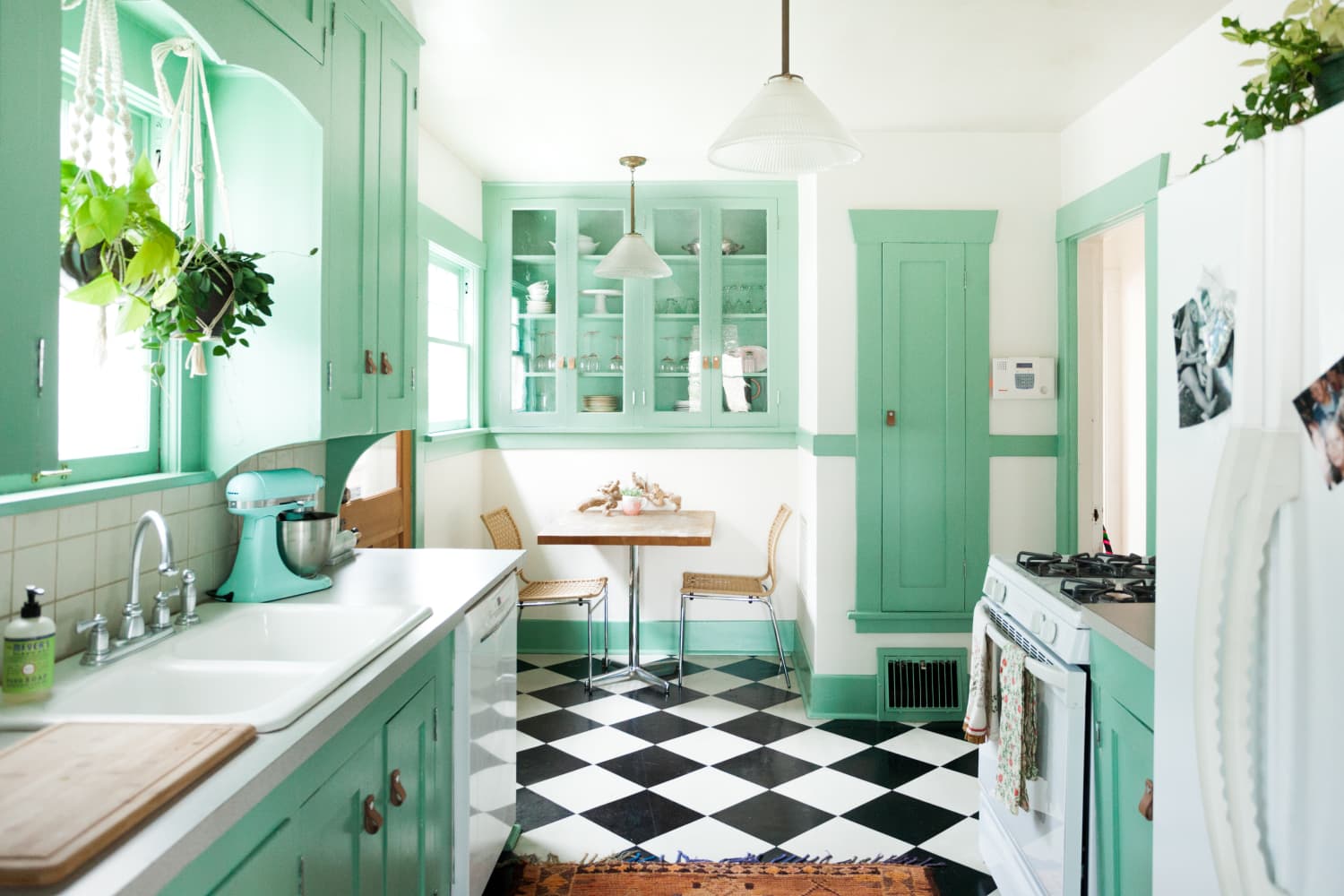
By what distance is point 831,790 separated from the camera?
121 inches

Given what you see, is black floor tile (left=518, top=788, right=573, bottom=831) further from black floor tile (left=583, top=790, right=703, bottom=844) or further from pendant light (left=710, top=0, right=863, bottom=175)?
pendant light (left=710, top=0, right=863, bottom=175)

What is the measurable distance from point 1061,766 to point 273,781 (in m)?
1.70

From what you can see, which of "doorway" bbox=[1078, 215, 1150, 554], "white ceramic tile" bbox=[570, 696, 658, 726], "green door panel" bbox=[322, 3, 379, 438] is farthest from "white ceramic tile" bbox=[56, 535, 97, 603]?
"doorway" bbox=[1078, 215, 1150, 554]

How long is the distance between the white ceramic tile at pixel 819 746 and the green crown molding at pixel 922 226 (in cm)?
219

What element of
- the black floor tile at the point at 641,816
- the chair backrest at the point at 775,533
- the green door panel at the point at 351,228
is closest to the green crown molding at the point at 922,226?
the chair backrest at the point at 775,533

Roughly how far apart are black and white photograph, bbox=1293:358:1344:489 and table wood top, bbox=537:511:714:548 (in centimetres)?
302

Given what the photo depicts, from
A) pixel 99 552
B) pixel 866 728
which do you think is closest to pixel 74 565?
pixel 99 552

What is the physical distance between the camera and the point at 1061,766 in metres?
1.95

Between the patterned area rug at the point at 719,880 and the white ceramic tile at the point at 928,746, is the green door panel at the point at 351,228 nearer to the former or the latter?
the patterned area rug at the point at 719,880

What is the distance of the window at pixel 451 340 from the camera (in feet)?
13.4

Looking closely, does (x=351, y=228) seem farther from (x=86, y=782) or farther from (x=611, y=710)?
(x=611, y=710)

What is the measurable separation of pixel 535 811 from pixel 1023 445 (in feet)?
8.47

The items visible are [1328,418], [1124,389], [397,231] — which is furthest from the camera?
[1124,389]

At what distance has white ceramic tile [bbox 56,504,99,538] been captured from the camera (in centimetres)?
156
